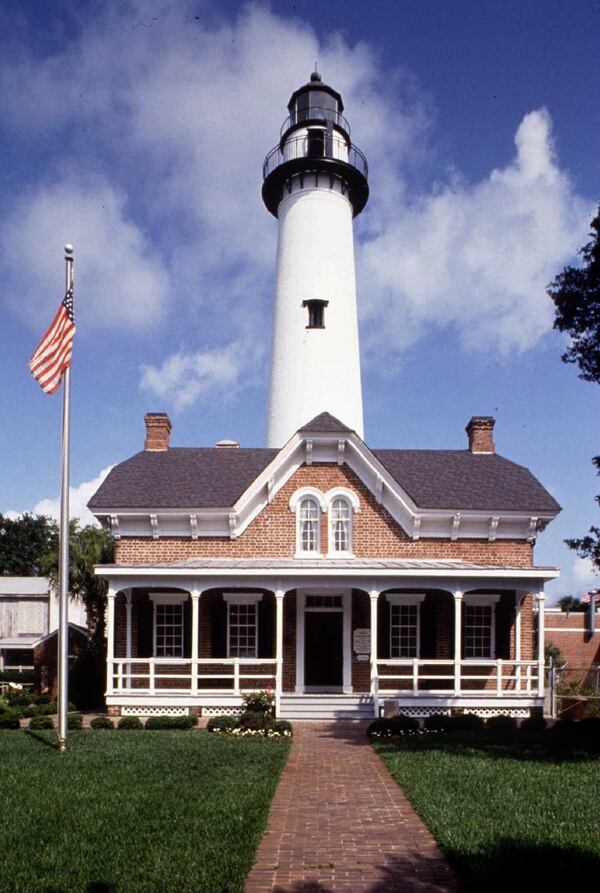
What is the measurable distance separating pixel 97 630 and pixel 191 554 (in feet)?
19.1

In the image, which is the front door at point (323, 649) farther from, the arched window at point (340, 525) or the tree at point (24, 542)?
the tree at point (24, 542)

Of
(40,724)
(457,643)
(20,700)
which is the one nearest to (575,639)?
(457,643)

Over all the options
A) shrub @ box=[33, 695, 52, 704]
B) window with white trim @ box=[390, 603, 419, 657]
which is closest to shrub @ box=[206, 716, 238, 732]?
window with white trim @ box=[390, 603, 419, 657]

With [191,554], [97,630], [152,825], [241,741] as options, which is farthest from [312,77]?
[152,825]

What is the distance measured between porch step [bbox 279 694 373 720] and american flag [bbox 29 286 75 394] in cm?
938

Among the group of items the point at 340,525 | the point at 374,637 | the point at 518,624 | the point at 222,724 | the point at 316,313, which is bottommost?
the point at 222,724

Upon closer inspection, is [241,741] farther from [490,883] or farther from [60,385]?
[490,883]

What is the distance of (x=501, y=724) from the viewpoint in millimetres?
17609

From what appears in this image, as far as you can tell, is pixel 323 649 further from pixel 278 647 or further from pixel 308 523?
pixel 308 523

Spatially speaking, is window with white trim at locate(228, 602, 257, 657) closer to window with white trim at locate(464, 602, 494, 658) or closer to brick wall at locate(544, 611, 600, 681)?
window with white trim at locate(464, 602, 494, 658)

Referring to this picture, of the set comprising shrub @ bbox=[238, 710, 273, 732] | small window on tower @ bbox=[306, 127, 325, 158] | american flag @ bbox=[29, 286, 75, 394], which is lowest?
shrub @ bbox=[238, 710, 273, 732]

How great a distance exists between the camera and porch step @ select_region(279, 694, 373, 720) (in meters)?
19.0

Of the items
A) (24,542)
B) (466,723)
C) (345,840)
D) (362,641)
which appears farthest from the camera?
(24,542)

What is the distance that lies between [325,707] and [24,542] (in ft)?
219
